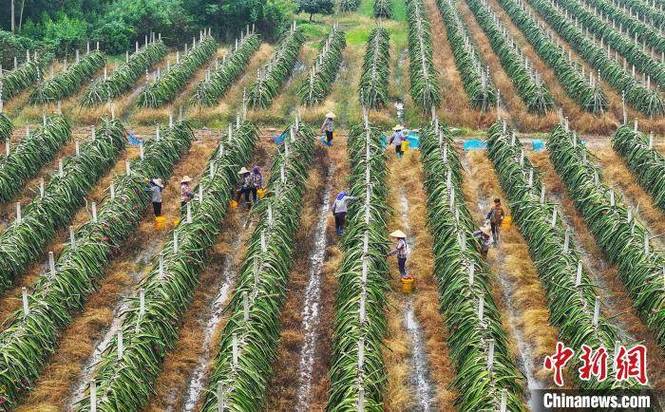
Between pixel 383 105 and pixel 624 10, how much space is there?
19.1 m

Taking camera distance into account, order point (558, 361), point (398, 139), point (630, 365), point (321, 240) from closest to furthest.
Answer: point (630, 365) < point (558, 361) < point (321, 240) < point (398, 139)

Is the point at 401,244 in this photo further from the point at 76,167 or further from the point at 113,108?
the point at 113,108

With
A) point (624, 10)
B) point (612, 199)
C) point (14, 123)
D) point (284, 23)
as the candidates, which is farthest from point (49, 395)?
point (624, 10)

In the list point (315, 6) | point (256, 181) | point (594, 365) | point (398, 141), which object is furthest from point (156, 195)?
point (315, 6)

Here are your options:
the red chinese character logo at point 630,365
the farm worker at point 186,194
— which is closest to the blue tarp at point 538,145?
the farm worker at point 186,194

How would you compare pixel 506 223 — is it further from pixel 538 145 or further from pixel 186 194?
pixel 186 194

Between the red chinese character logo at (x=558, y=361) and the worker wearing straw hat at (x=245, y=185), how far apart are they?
8.19 metres

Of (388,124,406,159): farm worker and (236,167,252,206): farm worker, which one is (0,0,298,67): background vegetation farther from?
(236,167,252,206): farm worker

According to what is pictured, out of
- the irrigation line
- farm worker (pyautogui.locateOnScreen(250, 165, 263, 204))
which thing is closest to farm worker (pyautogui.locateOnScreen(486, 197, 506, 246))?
the irrigation line

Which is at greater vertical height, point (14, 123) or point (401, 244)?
point (401, 244)

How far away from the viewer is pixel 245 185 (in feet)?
65.9

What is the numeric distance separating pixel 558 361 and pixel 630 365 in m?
1.27

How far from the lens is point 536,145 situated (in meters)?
24.5

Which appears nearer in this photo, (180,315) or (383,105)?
(180,315)
